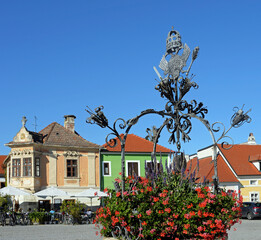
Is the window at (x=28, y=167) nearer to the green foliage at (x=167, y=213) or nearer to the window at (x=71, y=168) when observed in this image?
the window at (x=71, y=168)

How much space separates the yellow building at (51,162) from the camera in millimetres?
32594

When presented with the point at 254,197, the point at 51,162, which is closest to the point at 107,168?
the point at 51,162

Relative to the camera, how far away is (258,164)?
121 feet

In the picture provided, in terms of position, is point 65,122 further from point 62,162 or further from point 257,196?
point 257,196

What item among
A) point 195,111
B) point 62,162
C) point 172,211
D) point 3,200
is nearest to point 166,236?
point 172,211

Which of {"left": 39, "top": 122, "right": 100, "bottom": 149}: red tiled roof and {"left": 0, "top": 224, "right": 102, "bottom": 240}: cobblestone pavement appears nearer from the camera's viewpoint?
{"left": 0, "top": 224, "right": 102, "bottom": 240}: cobblestone pavement

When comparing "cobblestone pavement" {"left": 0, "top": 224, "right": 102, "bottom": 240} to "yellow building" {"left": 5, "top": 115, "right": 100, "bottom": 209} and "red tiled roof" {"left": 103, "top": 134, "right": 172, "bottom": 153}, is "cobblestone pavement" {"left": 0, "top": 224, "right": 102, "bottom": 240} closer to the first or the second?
"yellow building" {"left": 5, "top": 115, "right": 100, "bottom": 209}

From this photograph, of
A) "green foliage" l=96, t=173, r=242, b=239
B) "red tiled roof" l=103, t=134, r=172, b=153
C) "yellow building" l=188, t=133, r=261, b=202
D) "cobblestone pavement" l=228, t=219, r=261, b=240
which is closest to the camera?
"green foliage" l=96, t=173, r=242, b=239

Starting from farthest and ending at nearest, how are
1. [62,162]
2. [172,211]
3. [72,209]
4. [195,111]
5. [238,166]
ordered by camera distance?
[238,166]
[62,162]
[72,209]
[195,111]
[172,211]

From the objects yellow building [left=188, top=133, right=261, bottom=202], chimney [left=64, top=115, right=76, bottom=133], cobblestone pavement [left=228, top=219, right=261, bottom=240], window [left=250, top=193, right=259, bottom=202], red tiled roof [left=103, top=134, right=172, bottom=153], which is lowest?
cobblestone pavement [left=228, top=219, right=261, bottom=240]

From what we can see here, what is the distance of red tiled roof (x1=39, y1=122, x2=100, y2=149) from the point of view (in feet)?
113

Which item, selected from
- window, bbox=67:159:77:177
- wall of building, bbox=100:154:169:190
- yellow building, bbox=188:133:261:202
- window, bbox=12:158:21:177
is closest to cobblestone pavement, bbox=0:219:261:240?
window, bbox=12:158:21:177

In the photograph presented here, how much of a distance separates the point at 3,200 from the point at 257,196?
20331mm

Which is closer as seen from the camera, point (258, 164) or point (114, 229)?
point (114, 229)
